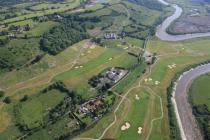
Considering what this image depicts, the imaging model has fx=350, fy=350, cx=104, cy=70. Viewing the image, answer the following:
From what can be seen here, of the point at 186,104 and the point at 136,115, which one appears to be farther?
the point at 186,104

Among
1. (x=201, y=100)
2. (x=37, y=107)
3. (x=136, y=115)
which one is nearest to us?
(x=136, y=115)

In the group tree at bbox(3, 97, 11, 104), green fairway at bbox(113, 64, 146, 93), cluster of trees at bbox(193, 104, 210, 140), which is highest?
tree at bbox(3, 97, 11, 104)

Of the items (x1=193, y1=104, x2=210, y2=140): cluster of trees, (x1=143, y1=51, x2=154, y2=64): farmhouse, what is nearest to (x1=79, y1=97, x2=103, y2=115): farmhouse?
(x1=193, y1=104, x2=210, y2=140): cluster of trees

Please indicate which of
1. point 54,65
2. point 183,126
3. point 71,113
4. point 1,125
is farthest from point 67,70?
point 183,126

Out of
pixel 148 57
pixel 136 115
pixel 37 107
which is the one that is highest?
pixel 148 57

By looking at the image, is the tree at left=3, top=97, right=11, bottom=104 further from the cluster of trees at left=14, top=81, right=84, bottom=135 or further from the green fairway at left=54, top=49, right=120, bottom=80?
the green fairway at left=54, top=49, right=120, bottom=80

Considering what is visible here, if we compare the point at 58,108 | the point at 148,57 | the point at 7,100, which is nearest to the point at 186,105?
the point at 148,57

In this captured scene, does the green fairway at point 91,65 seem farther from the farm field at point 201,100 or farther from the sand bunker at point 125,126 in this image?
the farm field at point 201,100

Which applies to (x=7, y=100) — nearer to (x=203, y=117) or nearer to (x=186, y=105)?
(x=186, y=105)

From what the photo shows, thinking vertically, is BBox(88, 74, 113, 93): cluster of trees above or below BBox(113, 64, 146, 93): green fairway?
above

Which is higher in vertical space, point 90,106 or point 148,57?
point 148,57

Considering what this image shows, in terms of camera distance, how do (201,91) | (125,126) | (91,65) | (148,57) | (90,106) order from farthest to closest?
1. (148,57)
2. (91,65)
3. (201,91)
4. (90,106)
5. (125,126)

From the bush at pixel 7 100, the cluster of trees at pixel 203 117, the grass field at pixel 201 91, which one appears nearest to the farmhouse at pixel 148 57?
the grass field at pixel 201 91
